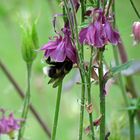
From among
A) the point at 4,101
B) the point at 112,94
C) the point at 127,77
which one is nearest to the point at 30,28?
the point at 127,77

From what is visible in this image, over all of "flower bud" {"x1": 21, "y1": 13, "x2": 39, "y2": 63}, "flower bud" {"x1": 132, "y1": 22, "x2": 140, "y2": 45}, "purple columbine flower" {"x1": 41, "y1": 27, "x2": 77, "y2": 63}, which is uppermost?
"purple columbine flower" {"x1": 41, "y1": 27, "x2": 77, "y2": 63}

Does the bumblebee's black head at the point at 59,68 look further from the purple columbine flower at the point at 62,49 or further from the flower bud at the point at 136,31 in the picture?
the flower bud at the point at 136,31

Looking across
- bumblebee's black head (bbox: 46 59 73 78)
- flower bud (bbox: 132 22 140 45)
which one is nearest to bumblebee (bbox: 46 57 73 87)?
bumblebee's black head (bbox: 46 59 73 78)

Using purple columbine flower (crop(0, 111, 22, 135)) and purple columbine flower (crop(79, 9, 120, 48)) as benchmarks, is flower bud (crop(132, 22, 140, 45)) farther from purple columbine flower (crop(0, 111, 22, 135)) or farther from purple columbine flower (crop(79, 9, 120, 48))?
purple columbine flower (crop(0, 111, 22, 135))

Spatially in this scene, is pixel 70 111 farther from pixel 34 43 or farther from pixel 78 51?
pixel 78 51

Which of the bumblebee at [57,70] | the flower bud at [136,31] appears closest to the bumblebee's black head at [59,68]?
the bumblebee at [57,70]

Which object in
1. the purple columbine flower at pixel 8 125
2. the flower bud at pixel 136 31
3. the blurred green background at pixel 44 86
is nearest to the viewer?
the flower bud at pixel 136 31
